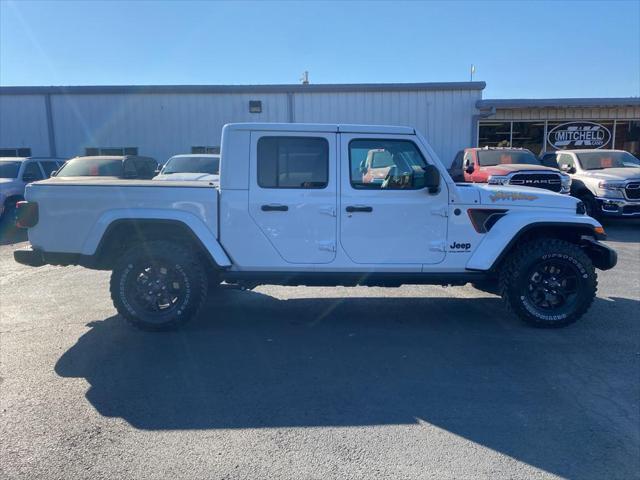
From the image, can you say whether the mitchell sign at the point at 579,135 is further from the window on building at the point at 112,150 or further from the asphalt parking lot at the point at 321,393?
the asphalt parking lot at the point at 321,393

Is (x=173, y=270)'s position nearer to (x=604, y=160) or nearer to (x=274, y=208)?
(x=274, y=208)

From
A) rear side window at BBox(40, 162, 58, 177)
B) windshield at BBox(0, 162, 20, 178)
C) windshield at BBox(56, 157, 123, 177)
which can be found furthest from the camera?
rear side window at BBox(40, 162, 58, 177)

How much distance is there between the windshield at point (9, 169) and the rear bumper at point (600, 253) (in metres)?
13.2

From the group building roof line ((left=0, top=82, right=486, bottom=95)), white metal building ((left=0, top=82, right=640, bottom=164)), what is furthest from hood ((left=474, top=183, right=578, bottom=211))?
building roof line ((left=0, top=82, right=486, bottom=95))

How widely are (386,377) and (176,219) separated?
8.18 feet

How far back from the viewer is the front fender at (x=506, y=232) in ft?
17.0

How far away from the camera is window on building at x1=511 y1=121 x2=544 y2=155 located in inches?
843

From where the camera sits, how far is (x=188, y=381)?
417cm

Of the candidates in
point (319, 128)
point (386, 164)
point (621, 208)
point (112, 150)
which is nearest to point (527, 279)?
point (386, 164)

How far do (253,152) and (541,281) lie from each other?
3.23 m

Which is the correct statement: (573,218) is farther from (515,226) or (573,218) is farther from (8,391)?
(8,391)

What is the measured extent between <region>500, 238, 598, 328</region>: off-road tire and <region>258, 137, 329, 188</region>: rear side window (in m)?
2.11

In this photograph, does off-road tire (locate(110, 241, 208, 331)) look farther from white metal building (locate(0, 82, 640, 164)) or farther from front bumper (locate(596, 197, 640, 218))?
white metal building (locate(0, 82, 640, 164))

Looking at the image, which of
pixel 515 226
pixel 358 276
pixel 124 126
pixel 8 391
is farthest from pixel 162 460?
pixel 124 126
